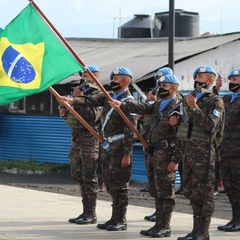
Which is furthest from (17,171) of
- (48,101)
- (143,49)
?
(143,49)

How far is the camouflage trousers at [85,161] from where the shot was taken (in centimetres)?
1121

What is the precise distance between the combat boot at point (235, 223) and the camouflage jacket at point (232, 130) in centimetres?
76

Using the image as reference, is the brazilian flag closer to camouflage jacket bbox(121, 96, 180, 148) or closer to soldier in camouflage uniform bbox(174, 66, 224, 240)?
camouflage jacket bbox(121, 96, 180, 148)

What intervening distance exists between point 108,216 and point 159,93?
Answer: 2816 millimetres

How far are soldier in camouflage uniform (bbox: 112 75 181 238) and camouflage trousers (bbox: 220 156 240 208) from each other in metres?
1.04

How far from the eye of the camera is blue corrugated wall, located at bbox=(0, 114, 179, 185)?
20750 millimetres

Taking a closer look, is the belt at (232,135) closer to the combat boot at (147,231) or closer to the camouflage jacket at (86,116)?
the combat boot at (147,231)

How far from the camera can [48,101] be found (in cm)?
2252

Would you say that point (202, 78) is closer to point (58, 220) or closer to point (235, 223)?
point (235, 223)

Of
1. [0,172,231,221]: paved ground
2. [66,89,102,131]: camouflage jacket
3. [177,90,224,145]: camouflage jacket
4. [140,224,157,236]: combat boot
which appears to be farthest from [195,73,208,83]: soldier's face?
[0,172,231,221]: paved ground

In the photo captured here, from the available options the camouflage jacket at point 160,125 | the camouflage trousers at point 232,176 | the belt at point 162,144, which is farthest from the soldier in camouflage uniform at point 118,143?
the camouflage trousers at point 232,176

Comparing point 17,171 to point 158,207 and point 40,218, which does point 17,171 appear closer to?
point 40,218

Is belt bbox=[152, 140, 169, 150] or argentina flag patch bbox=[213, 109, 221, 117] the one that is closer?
argentina flag patch bbox=[213, 109, 221, 117]

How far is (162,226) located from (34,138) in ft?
38.6
